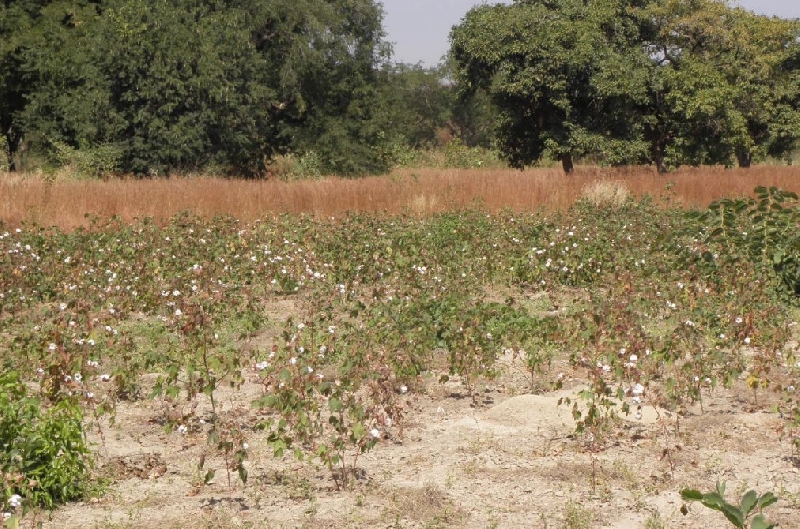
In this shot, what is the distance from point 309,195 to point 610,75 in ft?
37.4

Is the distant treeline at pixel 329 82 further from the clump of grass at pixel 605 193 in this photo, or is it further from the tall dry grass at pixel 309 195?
the clump of grass at pixel 605 193

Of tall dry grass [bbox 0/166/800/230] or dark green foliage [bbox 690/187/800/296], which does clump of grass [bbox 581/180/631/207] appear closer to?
tall dry grass [bbox 0/166/800/230]

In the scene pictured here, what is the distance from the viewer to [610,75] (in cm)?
2391

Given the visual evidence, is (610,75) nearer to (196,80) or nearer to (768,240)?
(196,80)

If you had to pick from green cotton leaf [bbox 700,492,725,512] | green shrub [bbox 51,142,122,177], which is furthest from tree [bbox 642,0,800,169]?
green cotton leaf [bbox 700,492,725,512]

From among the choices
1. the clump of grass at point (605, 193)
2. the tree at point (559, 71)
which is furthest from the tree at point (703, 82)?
→ the clump of grass at point (605, 193)

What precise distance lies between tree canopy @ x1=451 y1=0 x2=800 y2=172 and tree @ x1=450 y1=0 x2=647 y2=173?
0.03m

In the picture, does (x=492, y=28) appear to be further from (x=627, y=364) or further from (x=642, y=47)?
(x=627, y=364)

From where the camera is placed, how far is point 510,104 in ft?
83.6

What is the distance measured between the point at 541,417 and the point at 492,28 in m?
20.1

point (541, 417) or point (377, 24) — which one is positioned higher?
point (377, 24)

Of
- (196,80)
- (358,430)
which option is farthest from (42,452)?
(196,80)

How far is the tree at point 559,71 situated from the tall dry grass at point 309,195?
7044mm

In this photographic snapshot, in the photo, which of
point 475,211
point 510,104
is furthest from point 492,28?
point 475,211
